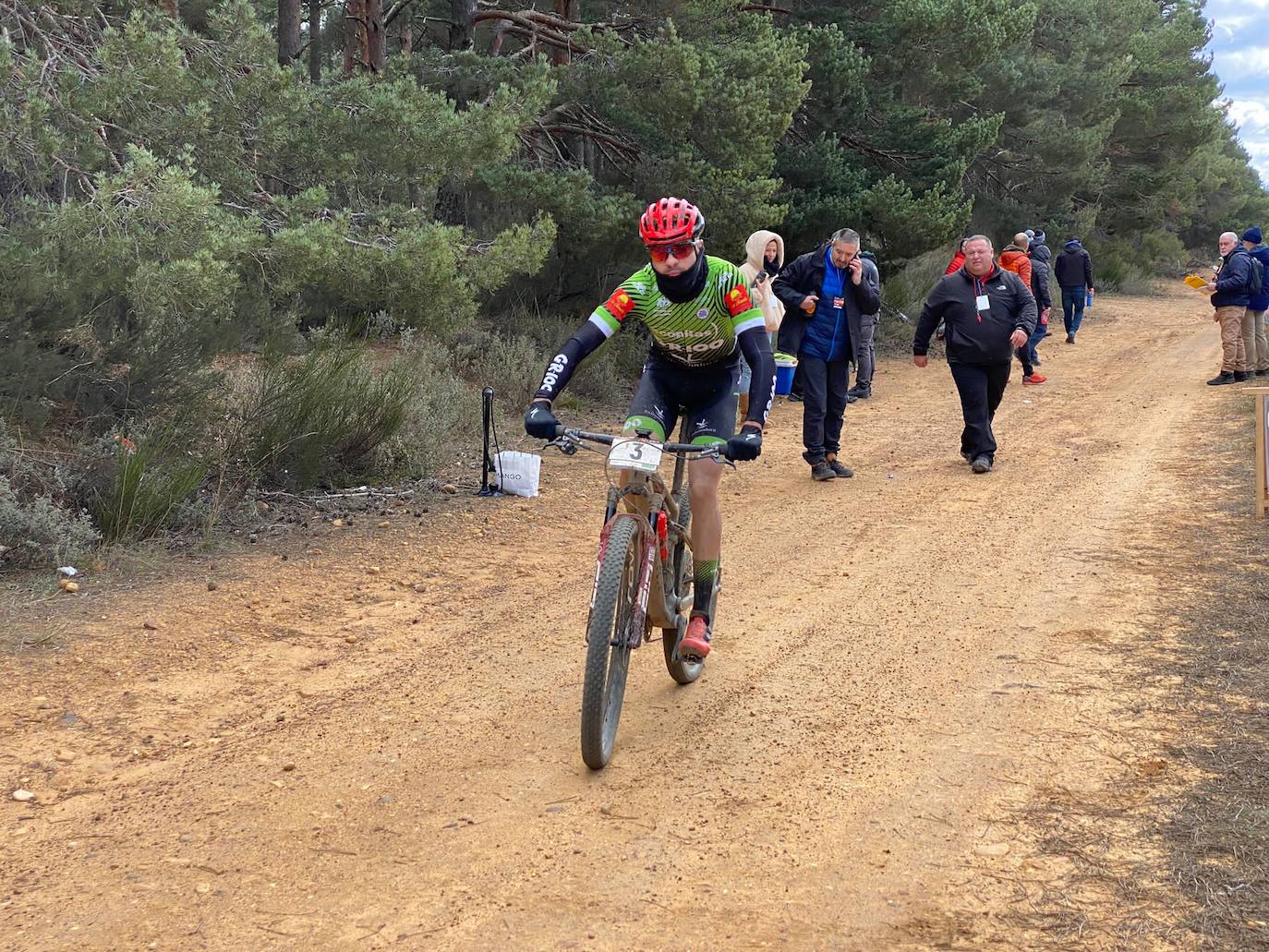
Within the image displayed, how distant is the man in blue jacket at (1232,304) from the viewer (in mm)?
15289

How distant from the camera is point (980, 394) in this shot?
10484 millimetres

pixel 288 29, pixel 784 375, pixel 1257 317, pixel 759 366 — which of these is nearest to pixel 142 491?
pixel 759 366

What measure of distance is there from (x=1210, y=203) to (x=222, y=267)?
167 feet

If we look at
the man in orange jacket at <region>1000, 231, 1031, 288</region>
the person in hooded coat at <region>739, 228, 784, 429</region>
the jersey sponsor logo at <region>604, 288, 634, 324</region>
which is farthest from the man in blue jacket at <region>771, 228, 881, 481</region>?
the man in orange jacket at <region>1000, 231, 1031, 288</region>

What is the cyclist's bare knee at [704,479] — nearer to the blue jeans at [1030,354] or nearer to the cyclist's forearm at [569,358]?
the cyclist's forearm at [569,358]

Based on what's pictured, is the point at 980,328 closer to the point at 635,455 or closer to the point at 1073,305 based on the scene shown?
the point at 635,455

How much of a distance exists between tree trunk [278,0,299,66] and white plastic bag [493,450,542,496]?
11.6m

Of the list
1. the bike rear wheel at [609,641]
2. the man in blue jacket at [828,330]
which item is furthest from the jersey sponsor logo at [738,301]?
the man in blue jacket at [828,330]

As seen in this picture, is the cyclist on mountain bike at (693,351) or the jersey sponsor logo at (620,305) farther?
the jersey sponsor logo at (620,305)

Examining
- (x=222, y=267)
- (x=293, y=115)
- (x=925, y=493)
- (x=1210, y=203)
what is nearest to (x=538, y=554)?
(x=222, y=267)

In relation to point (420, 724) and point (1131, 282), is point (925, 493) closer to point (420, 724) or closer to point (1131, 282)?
point (420, 724)

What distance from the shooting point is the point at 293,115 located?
31.4 ft

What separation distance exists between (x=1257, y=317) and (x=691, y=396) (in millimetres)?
13352

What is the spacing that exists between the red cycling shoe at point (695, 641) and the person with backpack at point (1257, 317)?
520 inches
